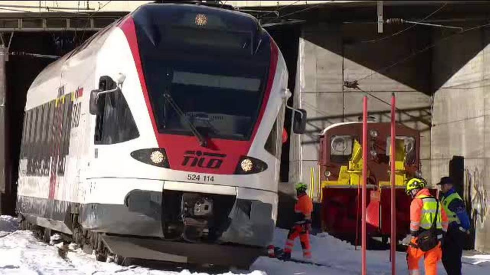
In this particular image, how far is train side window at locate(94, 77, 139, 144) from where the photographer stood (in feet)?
37.3

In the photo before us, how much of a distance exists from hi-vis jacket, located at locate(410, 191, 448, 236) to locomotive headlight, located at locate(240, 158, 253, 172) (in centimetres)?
227

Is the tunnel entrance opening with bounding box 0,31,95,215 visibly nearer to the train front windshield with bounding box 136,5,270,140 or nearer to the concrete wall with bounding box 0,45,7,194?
the concrete wall with bounding box 0,45,7,194

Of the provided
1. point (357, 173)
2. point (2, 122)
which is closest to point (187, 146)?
point (357, 173)

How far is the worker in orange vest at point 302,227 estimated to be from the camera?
1672 cm

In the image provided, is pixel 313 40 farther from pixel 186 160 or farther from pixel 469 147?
pixel 186 160

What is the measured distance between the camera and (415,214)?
1182 centimetres

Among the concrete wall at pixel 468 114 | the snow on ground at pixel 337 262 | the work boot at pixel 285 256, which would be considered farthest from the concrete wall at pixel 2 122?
the concrete wall at pixel 468 114

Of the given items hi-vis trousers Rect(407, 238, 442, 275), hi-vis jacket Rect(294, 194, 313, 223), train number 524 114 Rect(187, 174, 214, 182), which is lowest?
hi-vis trousers Rect(407, 238, 442, 275)

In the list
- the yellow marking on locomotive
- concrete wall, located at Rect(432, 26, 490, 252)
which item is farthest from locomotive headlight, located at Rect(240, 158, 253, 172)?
concrete wall, located at Rect(432, 26, 490, 252)

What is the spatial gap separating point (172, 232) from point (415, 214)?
10.7ft

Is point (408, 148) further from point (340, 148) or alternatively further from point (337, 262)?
point (337, 262)

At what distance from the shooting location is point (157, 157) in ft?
36.6

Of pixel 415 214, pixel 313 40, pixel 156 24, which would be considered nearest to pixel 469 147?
pixel 313 40

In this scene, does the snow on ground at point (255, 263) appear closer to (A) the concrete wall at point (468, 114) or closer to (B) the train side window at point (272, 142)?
(B) the train side window at point (272, 142)
